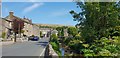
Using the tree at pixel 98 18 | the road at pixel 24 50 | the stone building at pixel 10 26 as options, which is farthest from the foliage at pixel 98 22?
the stone building at pixel 10 26

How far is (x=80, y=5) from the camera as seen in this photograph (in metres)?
19.9

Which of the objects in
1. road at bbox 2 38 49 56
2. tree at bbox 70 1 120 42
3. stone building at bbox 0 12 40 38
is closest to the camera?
tree at bbox 70 1 120 42

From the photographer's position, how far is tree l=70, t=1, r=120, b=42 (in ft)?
61.4

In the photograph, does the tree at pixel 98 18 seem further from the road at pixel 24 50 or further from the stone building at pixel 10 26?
the stone building at pixel 10 26

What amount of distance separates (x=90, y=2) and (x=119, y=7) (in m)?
2.25

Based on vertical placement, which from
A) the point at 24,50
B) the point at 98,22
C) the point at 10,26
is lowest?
the point at 24,50

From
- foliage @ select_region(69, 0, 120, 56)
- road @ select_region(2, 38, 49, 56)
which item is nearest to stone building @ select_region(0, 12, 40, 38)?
road @ select_region(2, 38, 49, 56)

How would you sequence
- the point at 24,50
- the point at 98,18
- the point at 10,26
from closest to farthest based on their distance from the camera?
1. the point at 98,18
2. the point at 24,50
3. the point at 10,26

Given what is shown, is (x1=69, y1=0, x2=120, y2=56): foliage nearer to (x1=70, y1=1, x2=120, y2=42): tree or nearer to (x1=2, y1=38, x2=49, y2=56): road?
(x1=70, y1=1, x2=120, y2=42): tree

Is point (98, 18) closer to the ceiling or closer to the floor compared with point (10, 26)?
closer to the ceiling

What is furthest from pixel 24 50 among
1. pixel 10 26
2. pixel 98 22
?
pixel 10 26

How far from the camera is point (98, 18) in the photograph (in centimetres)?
1908

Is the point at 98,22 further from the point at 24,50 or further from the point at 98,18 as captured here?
the point at 24,50

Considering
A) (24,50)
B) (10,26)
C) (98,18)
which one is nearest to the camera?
(98,18)
